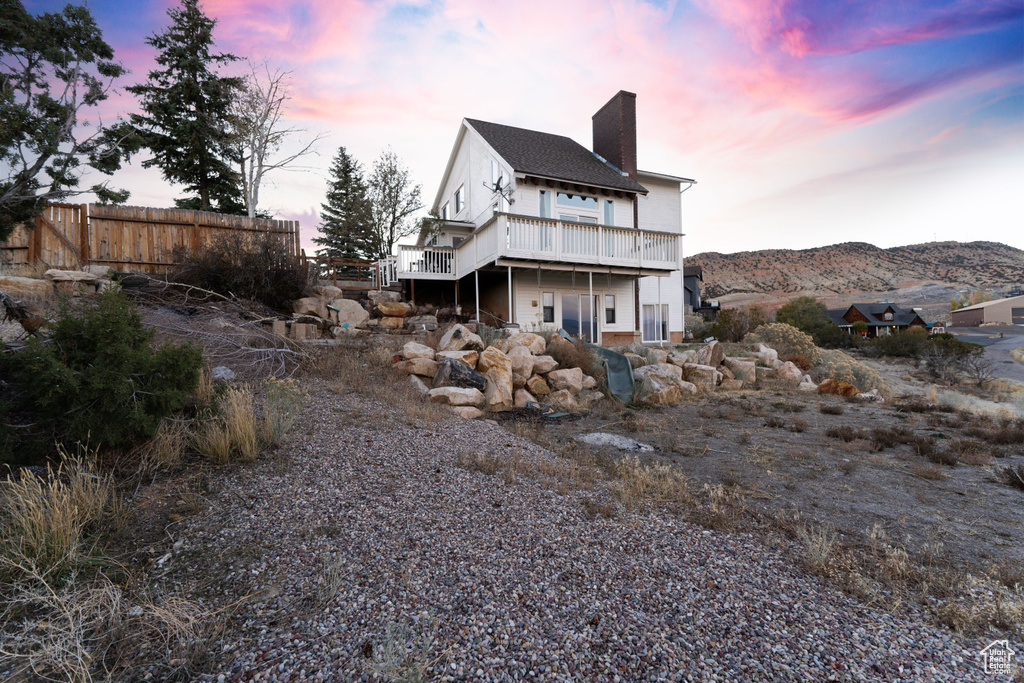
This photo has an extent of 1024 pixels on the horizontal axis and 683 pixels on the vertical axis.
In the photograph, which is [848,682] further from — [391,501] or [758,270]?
[758,270]

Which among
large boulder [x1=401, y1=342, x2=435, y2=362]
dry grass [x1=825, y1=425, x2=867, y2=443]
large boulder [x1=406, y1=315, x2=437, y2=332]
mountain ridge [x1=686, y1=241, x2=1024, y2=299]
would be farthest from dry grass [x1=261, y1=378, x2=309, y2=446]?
mountain ridge [x1=686, y1=241, x2=1024, y2=299]

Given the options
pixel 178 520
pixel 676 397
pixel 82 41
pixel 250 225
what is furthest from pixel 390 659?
pixel 250 225

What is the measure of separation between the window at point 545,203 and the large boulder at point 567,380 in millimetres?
7951

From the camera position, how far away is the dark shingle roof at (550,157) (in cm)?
1546

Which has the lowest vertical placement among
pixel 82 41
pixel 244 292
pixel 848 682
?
pixel 848 682

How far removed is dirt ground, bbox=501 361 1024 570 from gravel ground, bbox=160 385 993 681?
1.33m

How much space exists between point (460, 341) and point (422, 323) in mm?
3486

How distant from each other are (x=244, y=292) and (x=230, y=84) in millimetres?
16223

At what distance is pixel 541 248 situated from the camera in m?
13.6

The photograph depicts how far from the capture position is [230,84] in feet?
67.5

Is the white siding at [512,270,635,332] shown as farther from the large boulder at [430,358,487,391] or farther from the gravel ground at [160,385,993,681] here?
the gravel ground at [160,385,993,681]

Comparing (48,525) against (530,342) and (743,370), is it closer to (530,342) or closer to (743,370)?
(530,342)

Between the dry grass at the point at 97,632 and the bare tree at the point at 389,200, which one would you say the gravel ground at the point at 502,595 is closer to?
the dry grass at the point at 97,632

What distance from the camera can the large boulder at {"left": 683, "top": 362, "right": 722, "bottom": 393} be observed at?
11.1 meters
